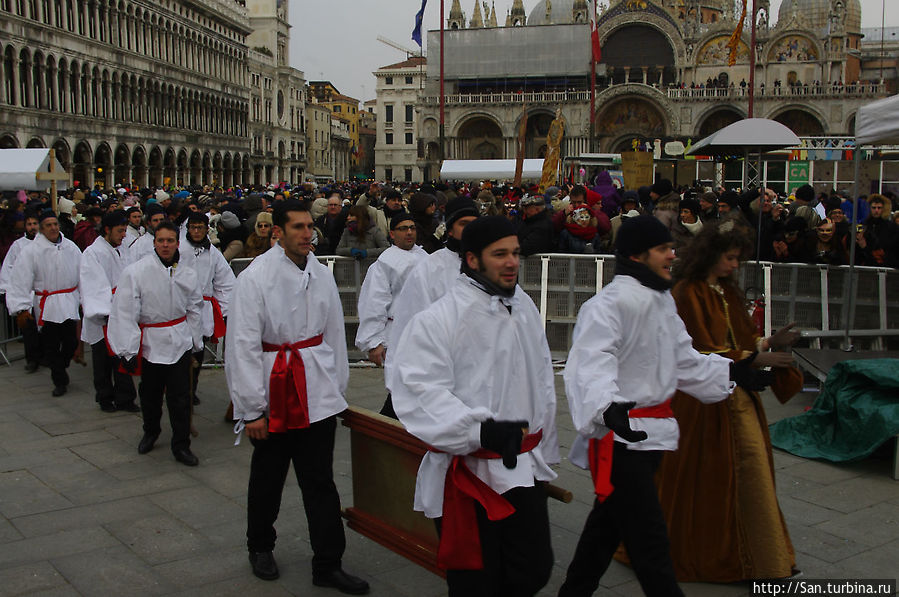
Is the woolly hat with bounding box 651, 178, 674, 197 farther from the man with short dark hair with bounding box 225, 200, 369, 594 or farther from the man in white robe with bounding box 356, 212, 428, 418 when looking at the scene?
the man with short dark hair with bounding box 225, 200, 369, 594

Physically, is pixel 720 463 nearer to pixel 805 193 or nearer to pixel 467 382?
pixel 467 382

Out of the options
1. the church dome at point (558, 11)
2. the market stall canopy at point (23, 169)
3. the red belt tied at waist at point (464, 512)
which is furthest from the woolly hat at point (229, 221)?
the church dome at point (558, 11)

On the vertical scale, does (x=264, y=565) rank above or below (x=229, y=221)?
below

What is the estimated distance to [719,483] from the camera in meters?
4.10

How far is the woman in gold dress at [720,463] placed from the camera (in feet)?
13.4

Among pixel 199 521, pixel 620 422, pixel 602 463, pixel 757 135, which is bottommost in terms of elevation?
pixel 199 521

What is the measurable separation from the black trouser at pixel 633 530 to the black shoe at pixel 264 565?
161 cm

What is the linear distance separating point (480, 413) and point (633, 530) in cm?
93

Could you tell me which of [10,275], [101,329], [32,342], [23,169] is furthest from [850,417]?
[23,169]

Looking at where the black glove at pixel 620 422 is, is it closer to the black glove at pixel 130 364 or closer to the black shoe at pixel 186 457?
the black shoe at pixel 186 457

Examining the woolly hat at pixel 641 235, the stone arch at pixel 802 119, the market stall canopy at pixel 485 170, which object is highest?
the stone arch at pixel 802 119

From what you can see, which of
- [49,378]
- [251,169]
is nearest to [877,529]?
[49,378]

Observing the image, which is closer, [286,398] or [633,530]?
[633,530]

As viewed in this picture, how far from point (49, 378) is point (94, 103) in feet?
133
